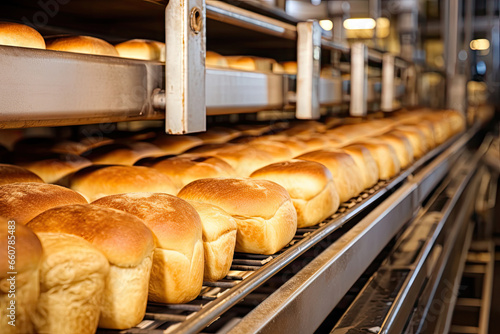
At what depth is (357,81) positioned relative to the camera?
262cm

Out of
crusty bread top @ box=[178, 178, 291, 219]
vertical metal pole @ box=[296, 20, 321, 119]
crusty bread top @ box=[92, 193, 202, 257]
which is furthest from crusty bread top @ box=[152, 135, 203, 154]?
crusty bread top @ box=[92, 193, 202, 257]

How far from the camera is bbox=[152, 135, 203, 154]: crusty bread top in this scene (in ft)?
6.54

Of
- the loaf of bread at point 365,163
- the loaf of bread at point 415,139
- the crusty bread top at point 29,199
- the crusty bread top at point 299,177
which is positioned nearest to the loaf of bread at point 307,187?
the crusty bread top at point 299,177

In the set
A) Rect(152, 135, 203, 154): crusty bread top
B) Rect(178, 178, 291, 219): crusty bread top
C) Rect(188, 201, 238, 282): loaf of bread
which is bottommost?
Rect(188, 201, 238, 282): loaf of bread

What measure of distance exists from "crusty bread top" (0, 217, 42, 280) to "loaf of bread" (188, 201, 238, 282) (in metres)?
0.37

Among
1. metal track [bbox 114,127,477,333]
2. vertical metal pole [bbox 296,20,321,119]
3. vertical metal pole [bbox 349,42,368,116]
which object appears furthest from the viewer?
vertical metal pole [bbox 349,42,368,116]

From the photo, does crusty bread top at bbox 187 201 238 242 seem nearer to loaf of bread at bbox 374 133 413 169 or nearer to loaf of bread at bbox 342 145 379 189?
loaf of bread at bbox 342 145 379 189

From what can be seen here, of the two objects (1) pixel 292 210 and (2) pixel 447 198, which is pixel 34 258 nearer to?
(1) pixel 292 210

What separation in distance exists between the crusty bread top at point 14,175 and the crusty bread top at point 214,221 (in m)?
0.40

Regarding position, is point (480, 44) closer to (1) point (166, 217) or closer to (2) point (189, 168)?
(2) point (189, 168)

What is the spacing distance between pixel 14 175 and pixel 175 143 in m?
0.88

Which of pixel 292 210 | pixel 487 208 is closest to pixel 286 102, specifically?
pixel 292 210

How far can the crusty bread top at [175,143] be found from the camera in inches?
78.5

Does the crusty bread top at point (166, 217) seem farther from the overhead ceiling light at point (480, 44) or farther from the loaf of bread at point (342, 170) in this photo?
the overhead ceiling light at point (480, 44)
